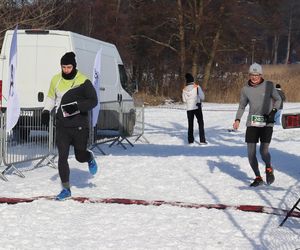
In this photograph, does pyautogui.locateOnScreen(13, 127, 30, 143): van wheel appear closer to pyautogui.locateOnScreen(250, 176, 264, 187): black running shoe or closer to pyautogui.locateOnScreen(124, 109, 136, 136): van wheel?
pyautogui.locateOnScreen(124, 109, 136, 136): van wheel

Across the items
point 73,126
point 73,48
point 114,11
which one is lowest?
point 73,126

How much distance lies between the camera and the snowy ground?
5.95 m

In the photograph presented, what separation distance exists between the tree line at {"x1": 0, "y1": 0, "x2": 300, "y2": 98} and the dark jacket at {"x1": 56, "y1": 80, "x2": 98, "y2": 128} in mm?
29540

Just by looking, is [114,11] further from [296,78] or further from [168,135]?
[168,135]

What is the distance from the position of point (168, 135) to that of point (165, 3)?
956 inches

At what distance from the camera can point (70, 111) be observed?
7762 millimetres

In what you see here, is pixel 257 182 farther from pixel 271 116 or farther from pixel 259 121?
pixel 271 116

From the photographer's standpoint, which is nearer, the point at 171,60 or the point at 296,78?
the point at 296,78

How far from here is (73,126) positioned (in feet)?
25.5

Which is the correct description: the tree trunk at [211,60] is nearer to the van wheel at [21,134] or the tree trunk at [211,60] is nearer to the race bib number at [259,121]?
the van wheel at [21,134]

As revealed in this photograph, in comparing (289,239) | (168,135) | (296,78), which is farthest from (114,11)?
(289,239)

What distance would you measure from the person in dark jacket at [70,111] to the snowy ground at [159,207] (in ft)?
1.88

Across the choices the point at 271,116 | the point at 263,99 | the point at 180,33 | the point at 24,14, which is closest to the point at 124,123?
the point at 263,99

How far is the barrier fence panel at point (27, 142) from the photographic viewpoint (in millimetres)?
9625
